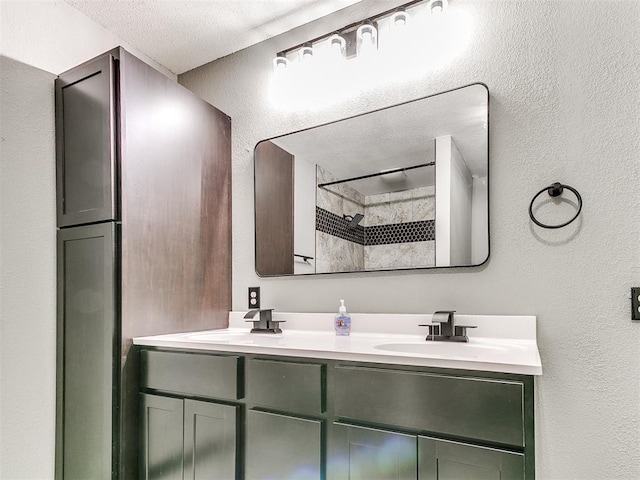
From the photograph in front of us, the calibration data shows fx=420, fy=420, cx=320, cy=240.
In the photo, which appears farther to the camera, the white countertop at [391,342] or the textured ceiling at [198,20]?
the textured ceiling at [198,20]

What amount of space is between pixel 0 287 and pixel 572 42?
2.41 m

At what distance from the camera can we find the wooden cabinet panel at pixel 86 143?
5.62 ft

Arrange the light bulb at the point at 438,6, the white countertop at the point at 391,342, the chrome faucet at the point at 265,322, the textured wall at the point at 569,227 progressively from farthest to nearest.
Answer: the chrome faucet at the point at 265,322, the light bulb at the point at 438,6, the textured wall at the point at 569,227, the white countertop at the point at 391,342

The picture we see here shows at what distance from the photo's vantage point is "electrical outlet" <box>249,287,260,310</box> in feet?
7.26

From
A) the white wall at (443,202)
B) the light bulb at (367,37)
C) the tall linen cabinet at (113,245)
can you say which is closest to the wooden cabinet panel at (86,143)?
the tall linen cabinet at (113,245)

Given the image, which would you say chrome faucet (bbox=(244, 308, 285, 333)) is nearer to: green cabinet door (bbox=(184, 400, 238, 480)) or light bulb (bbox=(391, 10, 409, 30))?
green cabinet door (bbox=(184, 400, 238, 480))

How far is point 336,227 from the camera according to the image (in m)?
1.98

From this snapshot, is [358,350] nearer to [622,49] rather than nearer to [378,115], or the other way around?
[378,115]

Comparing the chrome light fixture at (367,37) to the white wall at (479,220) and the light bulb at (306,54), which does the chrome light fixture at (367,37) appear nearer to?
the light bulb at (306,54)

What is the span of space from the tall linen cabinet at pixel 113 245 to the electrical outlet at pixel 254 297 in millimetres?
307

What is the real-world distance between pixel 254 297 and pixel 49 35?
1.54 m

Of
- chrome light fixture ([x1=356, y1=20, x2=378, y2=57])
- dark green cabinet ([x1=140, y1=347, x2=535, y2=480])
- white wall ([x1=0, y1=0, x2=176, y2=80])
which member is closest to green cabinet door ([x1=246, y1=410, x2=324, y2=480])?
dark green cabinet ([x1=140, y1=347, x2=535, y2=480])

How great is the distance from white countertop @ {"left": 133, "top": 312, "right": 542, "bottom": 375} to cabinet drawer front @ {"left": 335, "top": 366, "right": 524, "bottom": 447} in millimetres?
42

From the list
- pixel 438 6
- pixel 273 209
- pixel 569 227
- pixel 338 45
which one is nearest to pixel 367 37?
pixel 338 45
